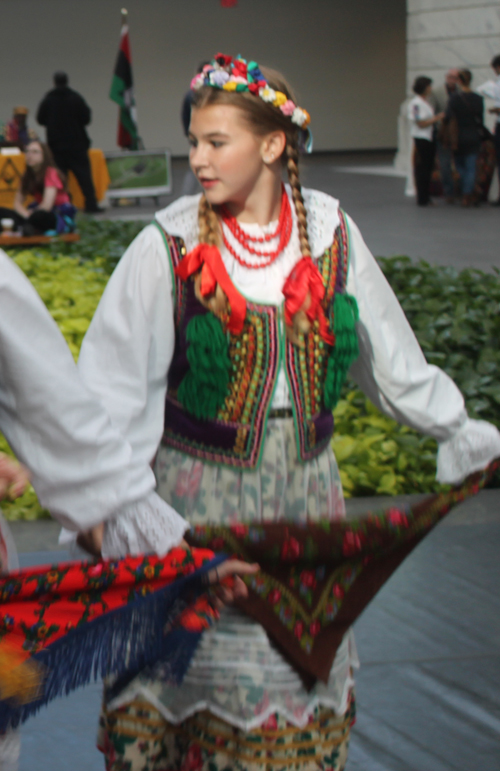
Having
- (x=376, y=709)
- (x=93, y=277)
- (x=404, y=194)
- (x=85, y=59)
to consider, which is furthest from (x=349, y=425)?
(x=85, y=59)

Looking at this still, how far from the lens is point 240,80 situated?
227 centimetres

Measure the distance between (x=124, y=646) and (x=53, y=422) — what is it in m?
Result: 0.39

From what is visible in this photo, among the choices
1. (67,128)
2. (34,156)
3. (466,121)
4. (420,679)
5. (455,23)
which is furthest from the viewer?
(455,23)

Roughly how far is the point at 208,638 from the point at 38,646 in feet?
2.24

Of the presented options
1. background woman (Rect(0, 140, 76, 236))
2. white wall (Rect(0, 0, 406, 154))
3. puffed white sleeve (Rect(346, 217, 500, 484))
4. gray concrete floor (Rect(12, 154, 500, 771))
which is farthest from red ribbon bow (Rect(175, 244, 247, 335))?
white wall (Rect(0, 0, 406, 154))

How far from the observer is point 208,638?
7.04 ft

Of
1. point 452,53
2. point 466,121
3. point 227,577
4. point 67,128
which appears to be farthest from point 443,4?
point 227,577

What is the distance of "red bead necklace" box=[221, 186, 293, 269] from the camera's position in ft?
7.57

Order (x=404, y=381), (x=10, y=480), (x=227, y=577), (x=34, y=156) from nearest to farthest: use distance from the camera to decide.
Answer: (x=10, y=480) < (x=227, y=577) < (x=404, y=381) < (x=34, y=156)

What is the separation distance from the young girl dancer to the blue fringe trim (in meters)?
0.37

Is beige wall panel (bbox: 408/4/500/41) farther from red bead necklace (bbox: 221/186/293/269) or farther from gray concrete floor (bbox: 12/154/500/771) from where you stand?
red bead necklace (bbox: 221/186/293/269)

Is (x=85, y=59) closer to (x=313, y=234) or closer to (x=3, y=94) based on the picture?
(x=3, y=94)

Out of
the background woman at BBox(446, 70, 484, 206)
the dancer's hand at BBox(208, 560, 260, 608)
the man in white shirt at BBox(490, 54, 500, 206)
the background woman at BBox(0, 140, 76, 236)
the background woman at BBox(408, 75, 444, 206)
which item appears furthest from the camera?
the background woman at BBox(408, 75, 444, 206)

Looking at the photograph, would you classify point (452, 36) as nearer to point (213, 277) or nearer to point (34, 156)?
point (34, 156)
